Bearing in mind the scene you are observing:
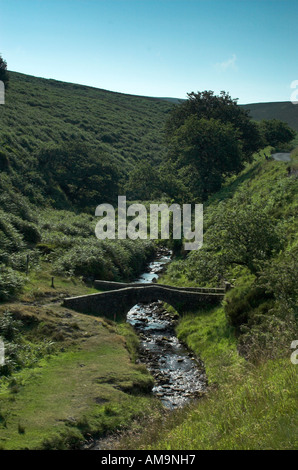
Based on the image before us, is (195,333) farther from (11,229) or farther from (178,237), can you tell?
(178,237)

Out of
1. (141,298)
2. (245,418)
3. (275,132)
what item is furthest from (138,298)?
(275,132)

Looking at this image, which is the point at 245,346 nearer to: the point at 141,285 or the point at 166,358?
the point at 166,358

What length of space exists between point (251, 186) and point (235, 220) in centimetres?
2587

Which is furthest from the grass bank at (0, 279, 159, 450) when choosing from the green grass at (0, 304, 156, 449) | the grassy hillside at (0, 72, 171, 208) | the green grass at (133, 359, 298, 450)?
the grassy hillside at (0, 72, 171, 208)

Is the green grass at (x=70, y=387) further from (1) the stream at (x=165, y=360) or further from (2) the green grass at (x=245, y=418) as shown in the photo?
(2) the green grass at (x=245, y=418)

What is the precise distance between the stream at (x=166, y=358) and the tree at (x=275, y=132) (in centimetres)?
5771

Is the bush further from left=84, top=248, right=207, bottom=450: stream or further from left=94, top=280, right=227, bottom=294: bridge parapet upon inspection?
left=84, top=248, right=207, bottom=450: stream

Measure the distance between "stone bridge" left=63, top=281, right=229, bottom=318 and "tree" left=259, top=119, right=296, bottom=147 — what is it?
60.4 metres

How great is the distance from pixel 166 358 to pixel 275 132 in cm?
6944

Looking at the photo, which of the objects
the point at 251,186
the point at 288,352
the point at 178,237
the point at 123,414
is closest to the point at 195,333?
the point at 123,414
